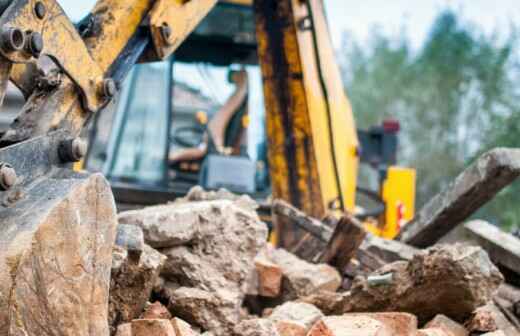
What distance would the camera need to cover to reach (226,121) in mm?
5785

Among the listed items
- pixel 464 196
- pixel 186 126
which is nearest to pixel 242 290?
pixel 464 196

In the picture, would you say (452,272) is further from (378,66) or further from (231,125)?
(378,66)

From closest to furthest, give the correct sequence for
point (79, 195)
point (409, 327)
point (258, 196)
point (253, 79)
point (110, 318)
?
point (79, 195) < point (110, 318) < point (409, 327) < point (258, 196) < point (253, 79)

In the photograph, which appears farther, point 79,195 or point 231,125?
point 231,125

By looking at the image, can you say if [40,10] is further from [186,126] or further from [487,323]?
[186,126]

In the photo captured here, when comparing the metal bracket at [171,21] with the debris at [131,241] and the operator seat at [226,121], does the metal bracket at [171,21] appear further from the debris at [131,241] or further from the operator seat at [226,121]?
the operator seat at [226,121]

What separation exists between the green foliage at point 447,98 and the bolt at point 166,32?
18459 millimetres

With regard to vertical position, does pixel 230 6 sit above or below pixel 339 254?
above

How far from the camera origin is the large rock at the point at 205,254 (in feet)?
6.82

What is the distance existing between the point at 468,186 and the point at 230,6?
299cm

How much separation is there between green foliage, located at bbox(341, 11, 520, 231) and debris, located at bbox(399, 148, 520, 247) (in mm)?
17498

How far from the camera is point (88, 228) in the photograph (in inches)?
63.7

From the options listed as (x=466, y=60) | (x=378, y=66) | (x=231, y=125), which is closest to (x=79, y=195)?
(x=231, y=125)

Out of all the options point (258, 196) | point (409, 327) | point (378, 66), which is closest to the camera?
point (409, 327)
